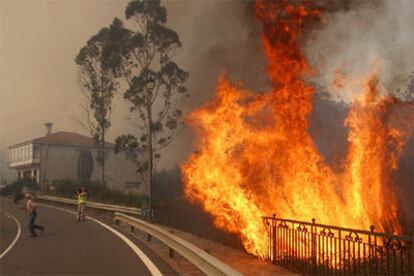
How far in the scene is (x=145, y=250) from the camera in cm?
1348

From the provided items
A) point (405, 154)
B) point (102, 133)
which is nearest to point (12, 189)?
point (102, 133)

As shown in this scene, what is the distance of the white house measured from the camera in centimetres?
6650

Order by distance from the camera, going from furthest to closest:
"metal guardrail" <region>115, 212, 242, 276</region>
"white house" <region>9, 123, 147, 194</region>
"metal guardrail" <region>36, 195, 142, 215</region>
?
"white house" <region>9, 123, 147, 194</region> → "metal guardrail" <region>36, 195, 142, 215</region> → "metal guardrail" <region>115, 212, 242, 276</region>

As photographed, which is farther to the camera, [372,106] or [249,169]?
[372,106]

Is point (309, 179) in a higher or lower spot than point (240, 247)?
higher

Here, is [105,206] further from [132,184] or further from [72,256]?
[132,184]

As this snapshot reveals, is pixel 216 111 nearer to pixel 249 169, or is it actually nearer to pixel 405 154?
pixel 249 169

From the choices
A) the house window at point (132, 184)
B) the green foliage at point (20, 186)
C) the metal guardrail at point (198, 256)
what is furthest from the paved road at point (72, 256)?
the house window at point (132, 184)

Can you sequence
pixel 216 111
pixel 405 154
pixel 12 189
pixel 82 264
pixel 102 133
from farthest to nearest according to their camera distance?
pixel 12 189
pixel 102 133
pixel 405 154
pixel 216 111
pixel 82 264

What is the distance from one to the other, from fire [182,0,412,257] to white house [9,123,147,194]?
51.6m

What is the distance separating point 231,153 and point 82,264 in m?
4.86

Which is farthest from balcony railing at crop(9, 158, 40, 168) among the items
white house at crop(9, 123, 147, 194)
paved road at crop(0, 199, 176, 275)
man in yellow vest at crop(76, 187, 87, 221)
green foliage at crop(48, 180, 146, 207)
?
paved road at crop(0, 199, 176, 275)

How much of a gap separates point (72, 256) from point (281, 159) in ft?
19.2

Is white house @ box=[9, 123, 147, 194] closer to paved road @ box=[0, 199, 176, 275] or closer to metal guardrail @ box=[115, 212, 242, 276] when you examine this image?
paved road @ box=[0, 199, 176, 275]
